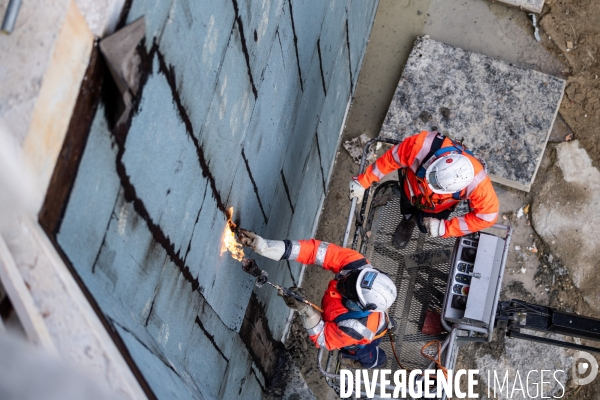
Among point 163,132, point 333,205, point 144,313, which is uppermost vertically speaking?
point 163,132

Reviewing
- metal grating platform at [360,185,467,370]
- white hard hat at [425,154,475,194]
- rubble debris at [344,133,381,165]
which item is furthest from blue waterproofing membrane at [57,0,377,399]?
rubble debris at [344,133,381,165]

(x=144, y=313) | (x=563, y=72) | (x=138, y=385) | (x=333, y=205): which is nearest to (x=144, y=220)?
(x=144, y=313)

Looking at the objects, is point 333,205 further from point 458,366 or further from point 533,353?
point 533,353

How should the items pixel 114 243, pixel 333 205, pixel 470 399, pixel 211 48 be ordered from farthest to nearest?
1. pixel 333 205
2. pixel 470 399
3. pixel 211 48
4. pixel 114 243

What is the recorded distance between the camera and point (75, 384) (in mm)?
1887

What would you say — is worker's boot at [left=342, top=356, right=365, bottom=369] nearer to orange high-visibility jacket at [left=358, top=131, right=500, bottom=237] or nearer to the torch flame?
orange high-visibility jacket at [left=358, top=131, right=500, bottom=237]

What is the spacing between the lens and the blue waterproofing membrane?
2178 millimetres

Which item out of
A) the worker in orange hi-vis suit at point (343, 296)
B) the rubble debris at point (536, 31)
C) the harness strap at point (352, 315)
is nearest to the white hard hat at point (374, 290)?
the worker in orange hi-vis suit at point (343, 296)

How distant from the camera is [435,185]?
4.77 m

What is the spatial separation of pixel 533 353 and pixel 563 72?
10.6 feet

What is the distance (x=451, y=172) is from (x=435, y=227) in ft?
2.37

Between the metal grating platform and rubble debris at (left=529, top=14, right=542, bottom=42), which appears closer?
the metal grating platform

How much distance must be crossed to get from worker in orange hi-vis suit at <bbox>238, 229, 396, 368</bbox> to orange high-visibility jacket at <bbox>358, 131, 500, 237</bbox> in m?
0.97

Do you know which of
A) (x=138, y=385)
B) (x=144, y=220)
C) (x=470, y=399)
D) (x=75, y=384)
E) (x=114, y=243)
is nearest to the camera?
(x=75, y=384)
